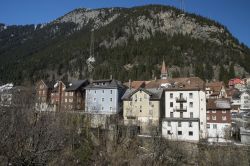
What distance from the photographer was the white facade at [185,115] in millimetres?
56406

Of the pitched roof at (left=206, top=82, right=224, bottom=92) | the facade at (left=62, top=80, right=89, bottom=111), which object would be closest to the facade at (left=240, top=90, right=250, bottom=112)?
the pitched roof at (left=206, top=82, right=224, bottom=92)

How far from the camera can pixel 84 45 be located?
17225cm

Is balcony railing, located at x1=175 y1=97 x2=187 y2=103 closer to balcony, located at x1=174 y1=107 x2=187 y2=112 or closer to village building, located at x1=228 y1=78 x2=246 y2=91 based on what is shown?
balcony, located at x1=174 y1=107 x2=187 y2=112

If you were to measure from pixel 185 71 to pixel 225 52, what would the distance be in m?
28.9

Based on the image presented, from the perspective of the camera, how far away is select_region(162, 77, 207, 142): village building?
185 ft

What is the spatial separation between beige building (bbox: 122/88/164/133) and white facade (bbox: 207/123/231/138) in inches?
412

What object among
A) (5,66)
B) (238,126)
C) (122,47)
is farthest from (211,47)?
(5,66)

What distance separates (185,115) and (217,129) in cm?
696

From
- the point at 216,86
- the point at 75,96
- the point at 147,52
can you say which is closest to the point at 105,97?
the point at 75,96

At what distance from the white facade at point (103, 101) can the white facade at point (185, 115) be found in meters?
13.1

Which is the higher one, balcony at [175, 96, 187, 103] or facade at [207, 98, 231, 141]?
balcony at [175, 96, 187, 103]

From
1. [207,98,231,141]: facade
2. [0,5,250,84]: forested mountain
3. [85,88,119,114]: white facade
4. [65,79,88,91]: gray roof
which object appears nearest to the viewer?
[207,98,231,141]: facade

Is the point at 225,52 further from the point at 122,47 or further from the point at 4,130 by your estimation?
the point at 4,130

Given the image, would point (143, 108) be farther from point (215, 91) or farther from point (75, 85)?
point (215, 91)
